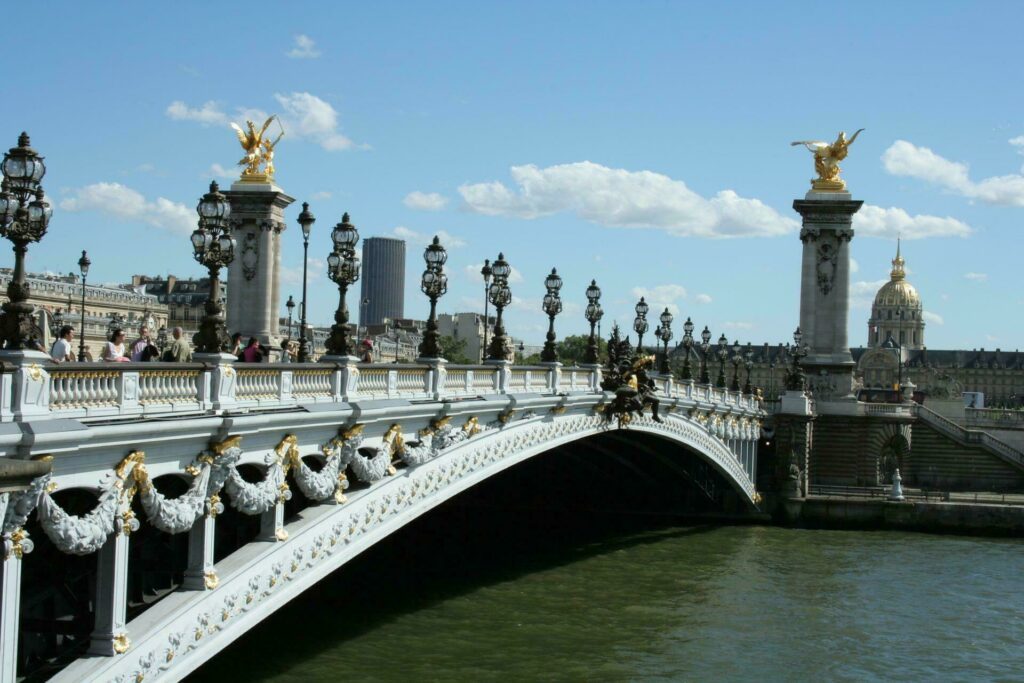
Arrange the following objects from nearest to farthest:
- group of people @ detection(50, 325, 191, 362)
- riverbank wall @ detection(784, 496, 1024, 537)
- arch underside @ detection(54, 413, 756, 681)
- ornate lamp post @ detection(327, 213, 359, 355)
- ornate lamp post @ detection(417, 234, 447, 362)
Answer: arch underside @ detection(54, 413, 756, 681)
group of people @ detection(50, 325, 191, 362)
ornate lamp post @ detection(327, 213, 359, 355)
ornate lamp post @ detection(417, 234, 447, 362)
riverbank wall @ detection(784, 496, 1024, 537)

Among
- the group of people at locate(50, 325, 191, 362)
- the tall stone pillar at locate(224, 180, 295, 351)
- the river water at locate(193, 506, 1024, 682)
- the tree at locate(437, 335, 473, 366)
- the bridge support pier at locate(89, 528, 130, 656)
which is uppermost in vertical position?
the tall stone pillar at locate(224, 180, 295, 351)

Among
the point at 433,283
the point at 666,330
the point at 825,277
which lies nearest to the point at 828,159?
the point at 825,277

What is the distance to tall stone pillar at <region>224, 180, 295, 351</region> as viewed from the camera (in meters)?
53.5

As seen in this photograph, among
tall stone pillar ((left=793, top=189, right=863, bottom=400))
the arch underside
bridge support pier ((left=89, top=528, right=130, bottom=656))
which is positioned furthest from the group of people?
tall stone pillar ((left=793, top=189, right=863, bottom=400))

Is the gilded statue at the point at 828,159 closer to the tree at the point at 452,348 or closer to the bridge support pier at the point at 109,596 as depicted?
the tree at the point at 452,348

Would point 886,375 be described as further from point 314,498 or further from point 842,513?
point 314,498

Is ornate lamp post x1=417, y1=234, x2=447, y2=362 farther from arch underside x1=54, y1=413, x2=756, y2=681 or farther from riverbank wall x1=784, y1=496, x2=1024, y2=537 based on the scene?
riverbank wall x1=784, y1=496, x2=1024, y2=537

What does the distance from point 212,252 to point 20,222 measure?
319 centimetres

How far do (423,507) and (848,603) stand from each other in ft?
55.3

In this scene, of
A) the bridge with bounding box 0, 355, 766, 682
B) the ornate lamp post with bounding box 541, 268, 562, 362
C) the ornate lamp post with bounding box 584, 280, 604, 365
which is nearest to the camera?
the bridge with bounding box 0, 355, 766, 682

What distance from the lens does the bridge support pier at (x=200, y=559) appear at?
14.7 m

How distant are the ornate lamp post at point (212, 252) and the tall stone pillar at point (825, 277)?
193 ft

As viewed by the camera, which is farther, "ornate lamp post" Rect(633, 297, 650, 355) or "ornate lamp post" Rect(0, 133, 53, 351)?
"ornate lamp post" Rect(633, 297, 650, 355)

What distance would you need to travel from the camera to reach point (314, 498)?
679 inches
